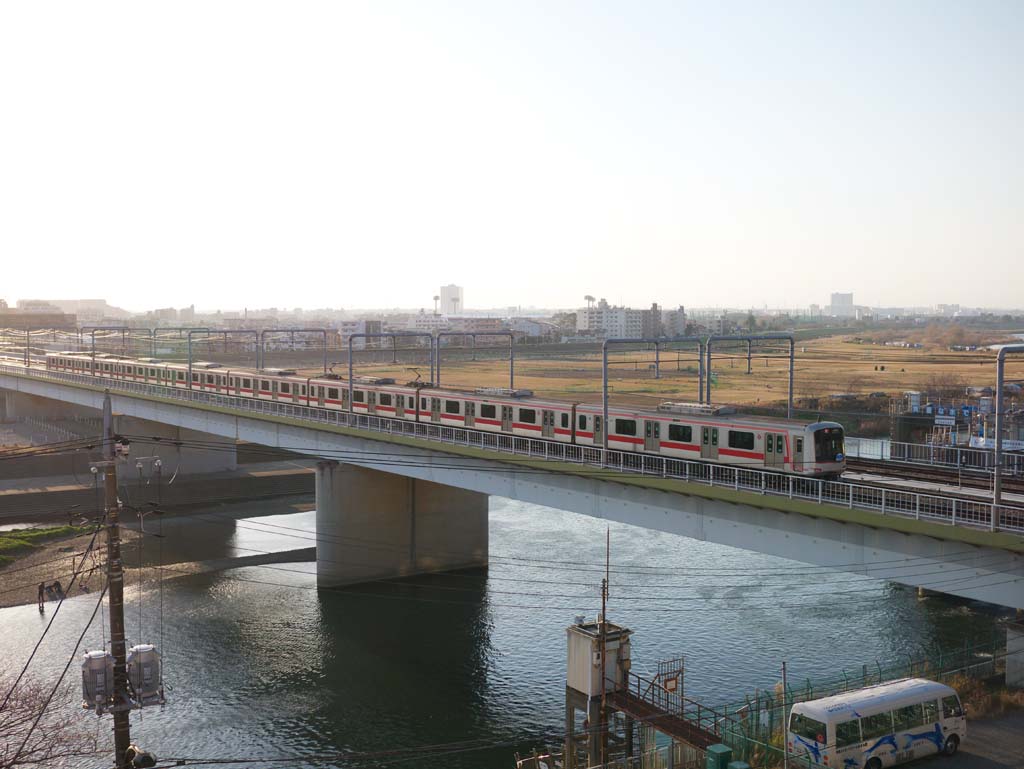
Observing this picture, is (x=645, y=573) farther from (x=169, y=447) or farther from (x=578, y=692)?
(x=169, y=447)

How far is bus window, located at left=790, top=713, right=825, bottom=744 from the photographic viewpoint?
2333 cm

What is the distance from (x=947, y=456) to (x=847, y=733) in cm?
3070

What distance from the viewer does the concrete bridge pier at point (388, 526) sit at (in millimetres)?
49000

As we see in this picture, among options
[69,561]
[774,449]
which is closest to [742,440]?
[774,449]

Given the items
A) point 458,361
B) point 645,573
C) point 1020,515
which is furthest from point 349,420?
point 458,361

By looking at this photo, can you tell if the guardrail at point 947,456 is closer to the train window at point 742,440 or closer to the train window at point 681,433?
the train window at point 742,440

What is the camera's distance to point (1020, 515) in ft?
75.9

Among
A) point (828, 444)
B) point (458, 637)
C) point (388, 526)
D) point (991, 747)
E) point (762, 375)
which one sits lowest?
point (458, 637)

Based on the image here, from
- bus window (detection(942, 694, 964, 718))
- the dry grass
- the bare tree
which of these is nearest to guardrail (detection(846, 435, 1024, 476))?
bus window (detection(942, 694, 964, 718))

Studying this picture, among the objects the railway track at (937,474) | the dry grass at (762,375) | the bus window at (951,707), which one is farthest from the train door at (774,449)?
the dry grass at (762,375)

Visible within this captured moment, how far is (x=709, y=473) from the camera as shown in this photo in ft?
98.0

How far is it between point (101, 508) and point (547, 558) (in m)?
31.4

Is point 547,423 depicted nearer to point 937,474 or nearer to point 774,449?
point 774,449

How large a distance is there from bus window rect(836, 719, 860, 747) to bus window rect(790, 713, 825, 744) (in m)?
0.36
